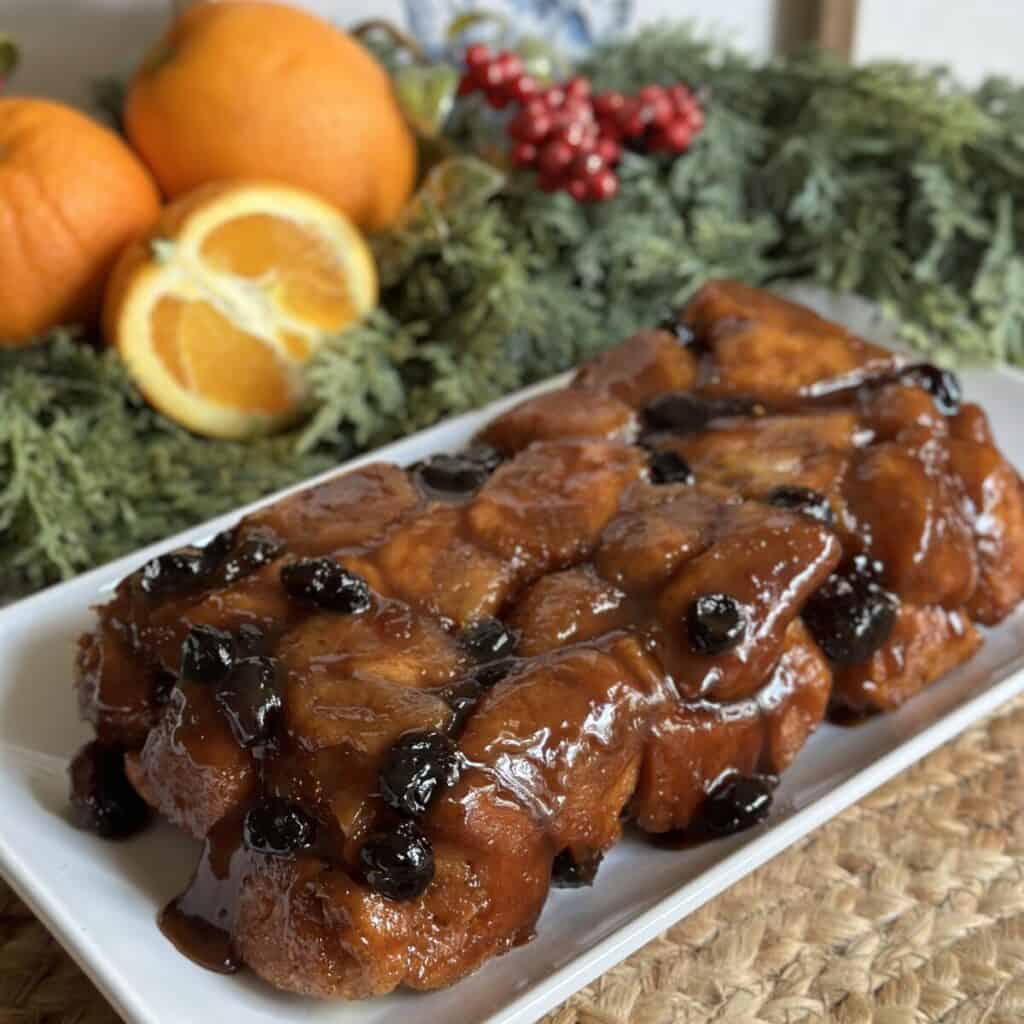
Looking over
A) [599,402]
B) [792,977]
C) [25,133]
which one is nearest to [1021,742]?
[792,977]

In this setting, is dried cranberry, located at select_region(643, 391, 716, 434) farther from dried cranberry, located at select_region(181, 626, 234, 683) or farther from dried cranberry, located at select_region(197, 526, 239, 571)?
dried cranberry, located at select_region(181, 626, 234, 683)

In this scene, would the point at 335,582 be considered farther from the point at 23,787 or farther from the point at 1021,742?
the point at 1021,742

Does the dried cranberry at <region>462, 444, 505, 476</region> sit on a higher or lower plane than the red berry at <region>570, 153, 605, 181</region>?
lower

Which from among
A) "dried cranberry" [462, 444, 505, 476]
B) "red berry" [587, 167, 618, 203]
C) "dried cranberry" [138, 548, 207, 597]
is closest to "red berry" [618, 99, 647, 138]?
"red berry" [587, 167, 618, 203]

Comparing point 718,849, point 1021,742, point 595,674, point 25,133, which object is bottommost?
point 1021,742

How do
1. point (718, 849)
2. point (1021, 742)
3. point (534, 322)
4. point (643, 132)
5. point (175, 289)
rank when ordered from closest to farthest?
point (718, 849) → point (1021, 742) → point (175, 289) → point (534, 322) → point (643, 132)

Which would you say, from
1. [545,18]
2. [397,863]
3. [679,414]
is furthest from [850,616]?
[545,18]

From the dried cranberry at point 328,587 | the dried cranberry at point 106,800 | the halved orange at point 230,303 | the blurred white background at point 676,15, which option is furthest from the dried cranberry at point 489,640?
the blurred white background at point 676,15
